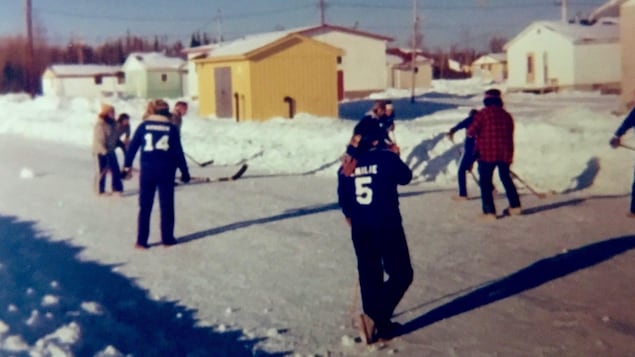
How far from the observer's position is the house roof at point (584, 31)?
164 ft

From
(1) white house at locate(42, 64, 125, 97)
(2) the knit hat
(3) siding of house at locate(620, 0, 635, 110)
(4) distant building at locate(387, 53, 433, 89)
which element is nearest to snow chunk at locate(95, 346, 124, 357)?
(2) the knit hat

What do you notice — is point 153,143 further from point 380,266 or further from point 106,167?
point 106,167

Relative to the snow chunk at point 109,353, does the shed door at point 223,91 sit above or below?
above

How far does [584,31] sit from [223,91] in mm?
24986

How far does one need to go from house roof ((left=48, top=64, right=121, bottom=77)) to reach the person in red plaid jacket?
2760 inches

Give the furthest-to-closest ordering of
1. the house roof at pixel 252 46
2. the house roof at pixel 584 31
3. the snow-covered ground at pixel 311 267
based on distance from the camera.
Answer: the house roof at pixel 584 31
the house roof at pixel 252 46
the snow-covered ground at pixel 311 267

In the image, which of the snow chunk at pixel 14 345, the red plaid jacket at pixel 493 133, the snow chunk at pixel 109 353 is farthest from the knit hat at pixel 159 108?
the snow chunk at pixel 109 353

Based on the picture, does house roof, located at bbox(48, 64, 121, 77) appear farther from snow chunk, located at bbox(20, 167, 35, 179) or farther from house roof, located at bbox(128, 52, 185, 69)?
snow chunk, located at bbox(20, 167, 35, 179)

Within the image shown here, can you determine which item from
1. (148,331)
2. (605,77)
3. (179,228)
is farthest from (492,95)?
(605,77)

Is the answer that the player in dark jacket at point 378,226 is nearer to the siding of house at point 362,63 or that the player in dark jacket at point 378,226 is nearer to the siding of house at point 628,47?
the siding of house at point 628,47

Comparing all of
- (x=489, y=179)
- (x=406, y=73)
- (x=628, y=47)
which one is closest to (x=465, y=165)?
(x=489, y=179)

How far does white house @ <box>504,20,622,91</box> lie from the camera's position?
5016 cm

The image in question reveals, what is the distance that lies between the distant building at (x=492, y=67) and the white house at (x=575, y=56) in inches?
840

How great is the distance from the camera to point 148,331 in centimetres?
719
